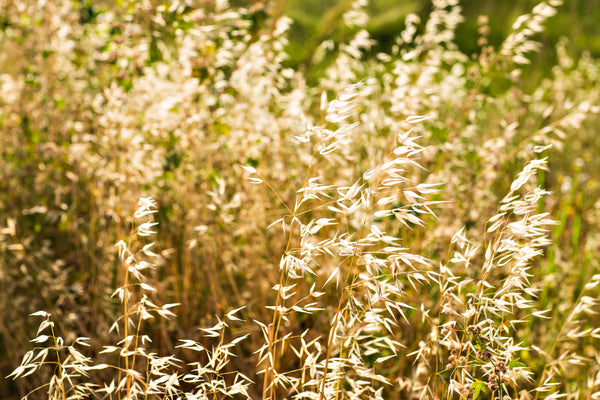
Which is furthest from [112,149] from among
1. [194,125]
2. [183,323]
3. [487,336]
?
[487,336]

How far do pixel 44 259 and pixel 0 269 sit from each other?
Result: 34 centimetres

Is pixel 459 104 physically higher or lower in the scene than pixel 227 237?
higher

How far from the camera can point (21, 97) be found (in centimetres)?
353

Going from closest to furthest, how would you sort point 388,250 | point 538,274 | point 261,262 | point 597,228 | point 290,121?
point 388,250 < point 261,262 < point 290,121 < point 538,274 < point 597,228

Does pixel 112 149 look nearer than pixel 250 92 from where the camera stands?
Yes

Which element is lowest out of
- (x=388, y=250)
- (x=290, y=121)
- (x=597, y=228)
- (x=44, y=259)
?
Answer: (x=597, y=228)

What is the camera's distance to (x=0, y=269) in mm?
2639

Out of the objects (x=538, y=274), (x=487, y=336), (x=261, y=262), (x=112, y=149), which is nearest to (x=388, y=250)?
(x=487, y=336)

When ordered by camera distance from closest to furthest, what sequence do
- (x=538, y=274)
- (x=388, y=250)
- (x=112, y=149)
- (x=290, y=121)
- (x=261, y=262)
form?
1. (x=388, y=250)
2. (x=112, y=149)
3. (x=261, y=262)
4. (x=290, y=121)
5. (x=538, y=274)

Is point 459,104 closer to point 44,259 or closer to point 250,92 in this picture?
point 250,92

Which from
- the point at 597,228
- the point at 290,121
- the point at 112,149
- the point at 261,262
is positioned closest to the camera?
the point at 112,149

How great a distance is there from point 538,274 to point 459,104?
1.25 meters

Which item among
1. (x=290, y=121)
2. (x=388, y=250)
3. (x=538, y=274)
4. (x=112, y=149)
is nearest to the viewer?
(x=388, y=250)

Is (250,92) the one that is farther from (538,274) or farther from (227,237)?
(538,274)
